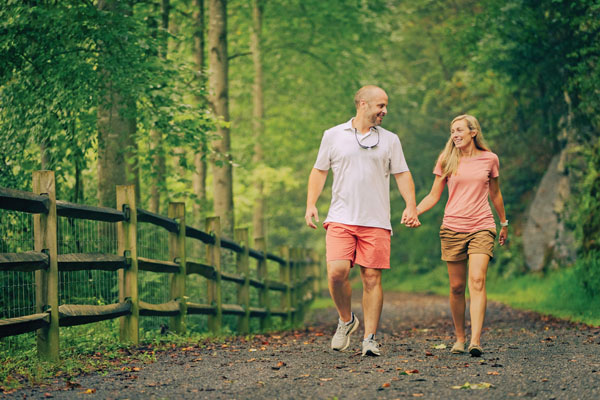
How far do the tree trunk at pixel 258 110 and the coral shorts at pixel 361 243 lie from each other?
1640 cm

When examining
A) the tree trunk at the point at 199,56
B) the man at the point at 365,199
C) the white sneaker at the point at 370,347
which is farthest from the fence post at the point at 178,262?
the tree trunk at the point at 199,56

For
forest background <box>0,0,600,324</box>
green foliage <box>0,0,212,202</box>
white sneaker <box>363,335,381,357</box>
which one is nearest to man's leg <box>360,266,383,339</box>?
white sneaker <box>363,335,381,357</box>

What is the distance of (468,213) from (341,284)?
1.30 m

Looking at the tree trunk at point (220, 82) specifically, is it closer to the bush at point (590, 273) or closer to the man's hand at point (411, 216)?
the bush at point (590, 273)

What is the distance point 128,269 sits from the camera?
8.36 m

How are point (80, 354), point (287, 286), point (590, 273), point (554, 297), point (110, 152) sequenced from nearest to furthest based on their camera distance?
point (80, 354), point (110, 152), point (590, 273), point (287, 286), point (554, 297)

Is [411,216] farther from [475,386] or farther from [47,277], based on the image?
[47,277]

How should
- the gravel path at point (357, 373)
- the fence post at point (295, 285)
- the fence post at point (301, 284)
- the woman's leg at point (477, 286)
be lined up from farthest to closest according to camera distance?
the fence post at point (301, 284), the fence post at point (295, 285), the woman's leg at point (477, 286), the gravel path at point (357, 373)

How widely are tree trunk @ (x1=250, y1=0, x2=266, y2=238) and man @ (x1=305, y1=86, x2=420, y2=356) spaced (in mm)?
16076

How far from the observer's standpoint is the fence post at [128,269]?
329 inches

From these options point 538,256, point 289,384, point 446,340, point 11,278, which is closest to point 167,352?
point 11,278

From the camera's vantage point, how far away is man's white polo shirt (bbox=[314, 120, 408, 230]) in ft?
24.1

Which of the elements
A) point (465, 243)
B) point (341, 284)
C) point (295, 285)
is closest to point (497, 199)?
point (465, 243)

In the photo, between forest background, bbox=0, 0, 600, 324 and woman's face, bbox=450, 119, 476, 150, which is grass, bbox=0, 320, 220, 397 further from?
woman's face, bbox=450, 119, 476, 150
